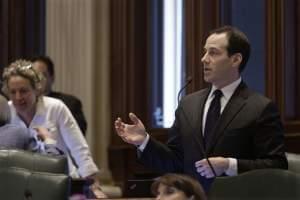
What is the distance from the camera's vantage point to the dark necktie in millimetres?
3156

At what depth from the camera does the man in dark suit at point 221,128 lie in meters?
3.05

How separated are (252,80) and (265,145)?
202 cm

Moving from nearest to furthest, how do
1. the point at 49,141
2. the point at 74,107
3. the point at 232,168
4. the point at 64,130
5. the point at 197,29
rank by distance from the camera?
the point at 232,168 < the point at 49,141 < the point at 64,130 < the point at 74,107 < the point at 197,29

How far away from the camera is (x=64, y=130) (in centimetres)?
453

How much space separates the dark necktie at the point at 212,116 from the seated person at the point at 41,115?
3.96ft

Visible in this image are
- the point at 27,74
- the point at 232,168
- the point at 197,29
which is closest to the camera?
the point at 232,168

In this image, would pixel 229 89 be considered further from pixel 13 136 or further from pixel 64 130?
pixel 64 130

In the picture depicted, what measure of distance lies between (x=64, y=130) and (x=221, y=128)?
1.60 meters

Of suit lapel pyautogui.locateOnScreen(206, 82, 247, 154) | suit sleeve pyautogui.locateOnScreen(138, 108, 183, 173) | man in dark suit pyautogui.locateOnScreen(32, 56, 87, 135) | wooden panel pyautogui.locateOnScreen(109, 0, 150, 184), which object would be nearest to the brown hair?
man in dark suit pyautogui.locateOnScreen(32, 56, 87, 135)

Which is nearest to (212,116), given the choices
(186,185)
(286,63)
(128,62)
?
(186,185)

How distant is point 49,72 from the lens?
540 centimetres

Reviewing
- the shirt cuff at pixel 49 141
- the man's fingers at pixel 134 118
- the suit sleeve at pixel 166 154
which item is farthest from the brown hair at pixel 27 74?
the man's fingers at pixel 134 118

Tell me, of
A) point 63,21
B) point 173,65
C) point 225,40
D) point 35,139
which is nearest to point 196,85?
point 173,65

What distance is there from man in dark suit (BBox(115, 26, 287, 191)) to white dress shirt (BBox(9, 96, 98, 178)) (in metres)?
1.27
